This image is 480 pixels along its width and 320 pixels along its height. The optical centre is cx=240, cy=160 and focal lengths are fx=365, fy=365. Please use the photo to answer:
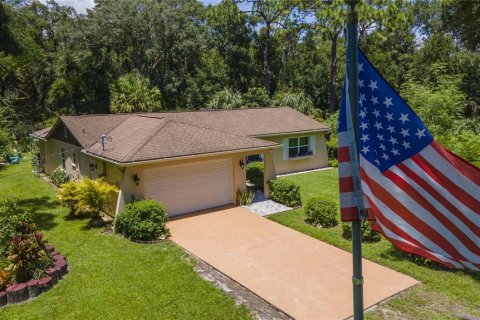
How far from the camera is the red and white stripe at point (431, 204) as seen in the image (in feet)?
12.6

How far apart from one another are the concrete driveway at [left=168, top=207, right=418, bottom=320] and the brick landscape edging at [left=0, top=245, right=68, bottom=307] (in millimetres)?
3530

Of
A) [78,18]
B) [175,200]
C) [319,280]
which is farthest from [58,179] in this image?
[78,18]

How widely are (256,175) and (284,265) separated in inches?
324

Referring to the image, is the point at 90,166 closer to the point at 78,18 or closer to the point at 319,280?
the point at 319,280

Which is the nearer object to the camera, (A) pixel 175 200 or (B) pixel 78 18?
(A) pixel 175 200

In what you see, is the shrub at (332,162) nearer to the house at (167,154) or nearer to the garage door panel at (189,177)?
the house at (167,154)

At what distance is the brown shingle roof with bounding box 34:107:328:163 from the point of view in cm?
1391

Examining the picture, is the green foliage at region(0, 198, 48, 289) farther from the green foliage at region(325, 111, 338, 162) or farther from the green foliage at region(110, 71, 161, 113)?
the green foliage at region(110, 71, 161, 113)

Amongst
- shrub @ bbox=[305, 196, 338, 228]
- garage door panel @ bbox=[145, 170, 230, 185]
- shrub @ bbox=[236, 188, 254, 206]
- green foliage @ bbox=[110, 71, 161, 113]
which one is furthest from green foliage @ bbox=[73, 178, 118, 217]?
green foliage @ bbox=[110, 71, 161, 113]

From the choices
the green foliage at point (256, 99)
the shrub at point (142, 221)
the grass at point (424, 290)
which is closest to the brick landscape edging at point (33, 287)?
the shrub at point (142, 221)

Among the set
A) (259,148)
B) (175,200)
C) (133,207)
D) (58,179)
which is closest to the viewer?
(133,207)

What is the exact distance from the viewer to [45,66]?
38375 mm

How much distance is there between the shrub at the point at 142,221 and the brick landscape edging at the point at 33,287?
2579mm

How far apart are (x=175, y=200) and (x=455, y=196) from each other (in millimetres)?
11458
